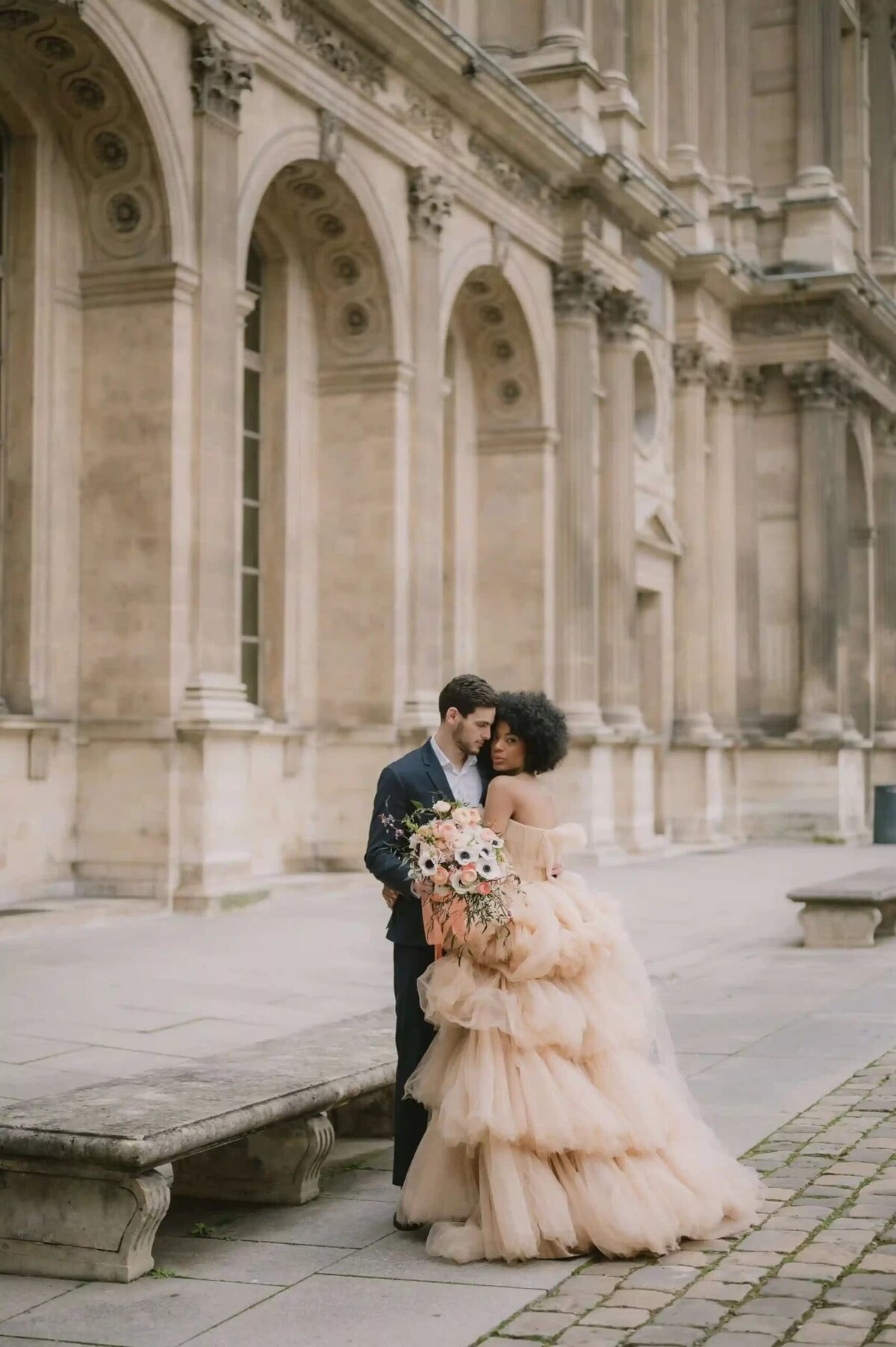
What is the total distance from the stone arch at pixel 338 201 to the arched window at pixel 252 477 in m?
0.67

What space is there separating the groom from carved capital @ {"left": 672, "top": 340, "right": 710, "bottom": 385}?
80.1ft

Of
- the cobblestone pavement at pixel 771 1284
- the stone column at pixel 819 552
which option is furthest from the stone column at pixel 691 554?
the cobblestone pavement at pixel 771 1284

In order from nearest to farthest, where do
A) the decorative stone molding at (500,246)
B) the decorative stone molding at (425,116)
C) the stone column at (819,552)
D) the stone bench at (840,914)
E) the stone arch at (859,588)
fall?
the stone bench at (840,914) < the decorative stone molding at (425,116) < the decorative stone molding at (500,246) < the stone column at (819,552) < the stone arch at (859,588)

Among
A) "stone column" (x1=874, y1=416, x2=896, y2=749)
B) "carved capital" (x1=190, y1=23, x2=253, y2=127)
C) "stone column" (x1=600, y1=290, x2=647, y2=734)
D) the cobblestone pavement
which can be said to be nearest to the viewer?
the cobblestone pavement

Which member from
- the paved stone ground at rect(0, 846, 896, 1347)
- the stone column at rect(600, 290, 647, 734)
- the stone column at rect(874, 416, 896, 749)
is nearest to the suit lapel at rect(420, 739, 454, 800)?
the paved stone ground at rect(0, 846, 896, 1347)

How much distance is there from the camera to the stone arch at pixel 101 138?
1509cm

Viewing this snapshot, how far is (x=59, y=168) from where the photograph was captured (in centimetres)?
1594

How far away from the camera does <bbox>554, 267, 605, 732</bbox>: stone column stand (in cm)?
2428

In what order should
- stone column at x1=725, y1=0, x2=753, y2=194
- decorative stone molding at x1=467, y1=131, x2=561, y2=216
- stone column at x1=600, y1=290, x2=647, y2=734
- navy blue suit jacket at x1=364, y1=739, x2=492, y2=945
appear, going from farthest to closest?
1. stone column at x1=725, y1=0, x2=753, y2=194
2. stone column at x1=600, y1=290, x2=647, y2=734
3. decorative stone molding at x1=467, y1=131, x2=561, y2=216
4. navy blue suit jacket at x1=364, y1=739, x2=492, y2=945

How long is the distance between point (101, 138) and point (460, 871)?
11.5 metres

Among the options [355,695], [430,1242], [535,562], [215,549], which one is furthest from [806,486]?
[430,1242]

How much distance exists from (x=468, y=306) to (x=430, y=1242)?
1885cm

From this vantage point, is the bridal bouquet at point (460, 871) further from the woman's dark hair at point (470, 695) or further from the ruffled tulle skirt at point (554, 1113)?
the woman's dark hair at point (470, 695)

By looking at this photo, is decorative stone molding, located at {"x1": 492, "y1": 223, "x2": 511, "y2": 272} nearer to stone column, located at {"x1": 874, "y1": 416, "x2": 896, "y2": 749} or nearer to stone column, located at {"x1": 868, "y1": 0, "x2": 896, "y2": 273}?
stone column, located at {"x1": 874, "y1": 416, "x2": 896, "y2": 749}
